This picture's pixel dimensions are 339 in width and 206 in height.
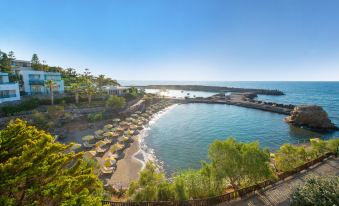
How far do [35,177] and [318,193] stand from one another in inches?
538

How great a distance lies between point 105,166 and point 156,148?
32.8 feet

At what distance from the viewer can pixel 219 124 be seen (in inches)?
1892

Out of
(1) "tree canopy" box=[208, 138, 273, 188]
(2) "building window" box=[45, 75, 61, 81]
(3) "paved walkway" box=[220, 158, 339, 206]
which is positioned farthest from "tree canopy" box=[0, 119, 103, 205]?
(2) "building window" box=[45, 75, 61, 81]

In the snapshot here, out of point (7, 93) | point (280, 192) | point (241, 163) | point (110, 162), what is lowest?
point (110, 162)

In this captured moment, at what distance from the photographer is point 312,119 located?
4616 cm

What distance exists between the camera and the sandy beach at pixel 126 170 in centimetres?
2208

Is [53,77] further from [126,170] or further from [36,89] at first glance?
[126,170]

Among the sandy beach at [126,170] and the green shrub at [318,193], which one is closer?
the green shrub at [318,193]

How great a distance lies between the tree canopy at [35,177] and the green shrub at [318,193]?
10245 mm

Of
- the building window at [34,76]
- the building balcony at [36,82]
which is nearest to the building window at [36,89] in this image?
the building balcony at [36,82]

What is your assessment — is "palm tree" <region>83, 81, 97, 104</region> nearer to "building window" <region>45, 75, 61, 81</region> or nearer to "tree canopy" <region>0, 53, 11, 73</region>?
"building window" <region>45, 75, 61, 81</region>

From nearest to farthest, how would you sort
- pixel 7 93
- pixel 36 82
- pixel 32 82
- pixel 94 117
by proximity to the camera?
pixel 7 93 < pixel 94 117 < pixel 32 82 < pixel 36 82

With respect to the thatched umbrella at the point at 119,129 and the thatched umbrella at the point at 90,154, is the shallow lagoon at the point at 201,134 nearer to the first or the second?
the thatched umbrella at the point at 119,129

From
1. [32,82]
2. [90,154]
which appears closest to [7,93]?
[32,82]
